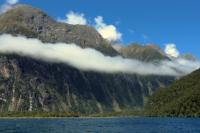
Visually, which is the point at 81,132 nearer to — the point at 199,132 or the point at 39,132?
the point at 39,132

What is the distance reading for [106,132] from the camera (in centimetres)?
17838

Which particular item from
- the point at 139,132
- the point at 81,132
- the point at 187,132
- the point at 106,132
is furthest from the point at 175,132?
the point at 81,132

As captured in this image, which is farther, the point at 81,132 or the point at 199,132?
the point at 81,132

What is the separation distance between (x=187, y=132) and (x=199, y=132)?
579 centimetres

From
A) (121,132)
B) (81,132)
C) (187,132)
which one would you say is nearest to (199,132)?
(187,132)

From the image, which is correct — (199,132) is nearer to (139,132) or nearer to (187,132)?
(187,132)

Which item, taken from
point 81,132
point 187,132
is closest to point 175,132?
point 187,132

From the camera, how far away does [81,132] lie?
181375 millimetres

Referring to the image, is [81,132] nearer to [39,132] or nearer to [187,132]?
[39,132]

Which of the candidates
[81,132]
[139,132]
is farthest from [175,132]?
[81,132]

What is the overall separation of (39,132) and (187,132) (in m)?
62.6

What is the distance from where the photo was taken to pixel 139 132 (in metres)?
178

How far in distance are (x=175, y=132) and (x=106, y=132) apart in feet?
96.4

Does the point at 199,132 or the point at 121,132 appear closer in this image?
the point at 199,132
